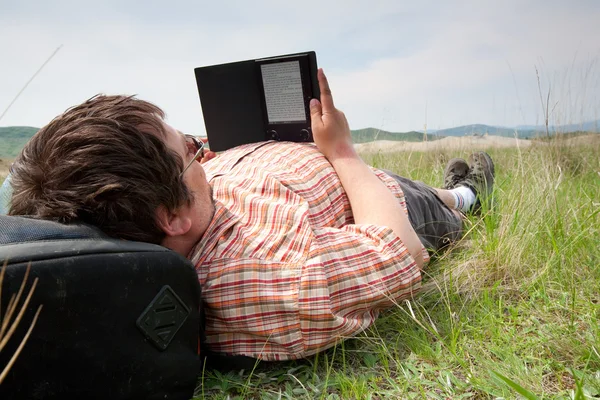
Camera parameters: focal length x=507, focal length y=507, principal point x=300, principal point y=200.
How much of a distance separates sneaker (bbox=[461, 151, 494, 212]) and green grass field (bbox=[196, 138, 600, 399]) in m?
0.77

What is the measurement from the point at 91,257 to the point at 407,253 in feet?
3.40

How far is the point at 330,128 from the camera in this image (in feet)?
7.25

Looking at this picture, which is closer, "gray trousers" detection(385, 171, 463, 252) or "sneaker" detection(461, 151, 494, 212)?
"gray trousers" detection(385, 171, 463, 252)

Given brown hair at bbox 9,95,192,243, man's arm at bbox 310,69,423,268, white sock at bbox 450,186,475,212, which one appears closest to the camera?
brown hair at bbox 9,95,192,243

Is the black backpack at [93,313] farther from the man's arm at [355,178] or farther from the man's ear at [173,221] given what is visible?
the man's arm at [355,178]

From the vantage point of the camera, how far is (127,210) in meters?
1.45

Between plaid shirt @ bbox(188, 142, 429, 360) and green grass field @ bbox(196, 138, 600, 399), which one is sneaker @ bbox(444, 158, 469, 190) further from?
plaid shirt @ bbox(188, 142, 429, 360)

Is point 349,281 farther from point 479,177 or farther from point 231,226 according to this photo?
point 479,177

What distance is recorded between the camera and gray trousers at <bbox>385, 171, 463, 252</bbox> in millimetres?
2424

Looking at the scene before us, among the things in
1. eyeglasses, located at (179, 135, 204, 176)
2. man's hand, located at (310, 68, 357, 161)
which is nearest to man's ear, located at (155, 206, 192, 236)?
eyeglasses, located at (179, 135, 204, 176)

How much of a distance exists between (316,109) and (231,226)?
0.77 meters

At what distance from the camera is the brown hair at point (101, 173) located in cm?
142

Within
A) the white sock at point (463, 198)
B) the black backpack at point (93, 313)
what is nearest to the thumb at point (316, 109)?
Result: the black backpack at point (93, 313)

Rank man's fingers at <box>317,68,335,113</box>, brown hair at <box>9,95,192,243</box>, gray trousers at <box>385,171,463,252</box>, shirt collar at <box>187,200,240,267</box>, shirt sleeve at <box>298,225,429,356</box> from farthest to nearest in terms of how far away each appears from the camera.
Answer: gray trousers at <box>385,171,463,252</box> < man's fingers at <box>317,68,335,113</box> < shirt collar at <box>187,200,240,267</box> < shirt sleeve at <box>298,225,429,356</box> < brown hair at <box>9,95,192,243</box>
